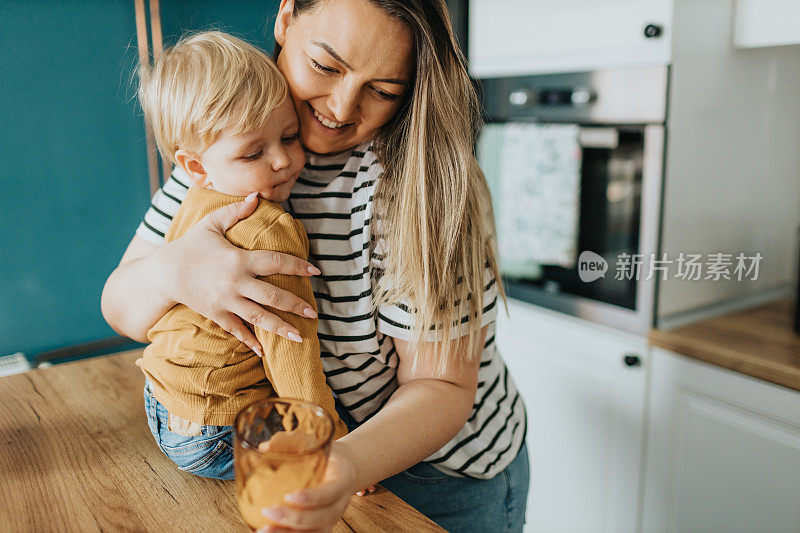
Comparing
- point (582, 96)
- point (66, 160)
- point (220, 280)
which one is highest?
point (582, 96)

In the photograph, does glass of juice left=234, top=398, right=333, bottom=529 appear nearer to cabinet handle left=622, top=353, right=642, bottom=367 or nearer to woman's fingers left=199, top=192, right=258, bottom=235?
woman's fingers left=199, top=192, right=258, bottom=235

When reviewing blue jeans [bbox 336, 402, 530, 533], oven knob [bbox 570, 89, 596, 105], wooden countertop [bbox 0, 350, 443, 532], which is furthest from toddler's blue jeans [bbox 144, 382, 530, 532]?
oven knob [bbox 570, 89, 596, 105]

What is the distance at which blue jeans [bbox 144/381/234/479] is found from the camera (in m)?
0.78

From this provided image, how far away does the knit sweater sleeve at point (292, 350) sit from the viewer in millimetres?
810

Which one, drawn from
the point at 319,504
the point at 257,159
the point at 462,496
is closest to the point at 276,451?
the point at 319,504

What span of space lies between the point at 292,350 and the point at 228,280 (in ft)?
0.39

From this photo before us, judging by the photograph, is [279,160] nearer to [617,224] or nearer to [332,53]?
[332,53]

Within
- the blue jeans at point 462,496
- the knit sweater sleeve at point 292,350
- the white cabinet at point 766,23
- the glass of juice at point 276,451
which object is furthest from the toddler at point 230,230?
the white cabinet at point 766,23

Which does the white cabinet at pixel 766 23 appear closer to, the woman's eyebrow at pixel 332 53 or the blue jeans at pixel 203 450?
the woman's eyebrow at pixel 332 53

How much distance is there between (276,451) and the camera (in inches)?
21.5

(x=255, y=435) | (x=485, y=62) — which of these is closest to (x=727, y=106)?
(x=485, y=62)

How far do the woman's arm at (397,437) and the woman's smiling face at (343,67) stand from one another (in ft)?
1.10

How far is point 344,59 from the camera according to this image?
87 cm

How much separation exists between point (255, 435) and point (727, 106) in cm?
159
